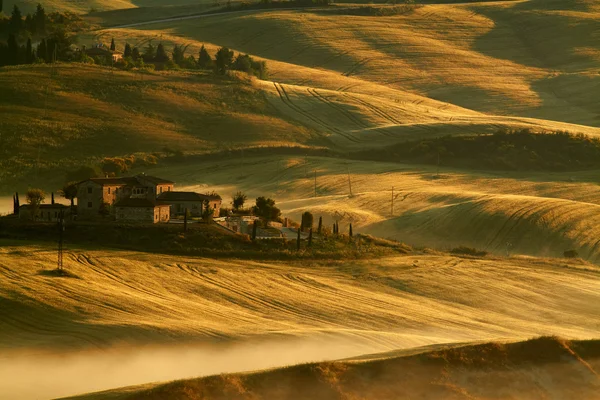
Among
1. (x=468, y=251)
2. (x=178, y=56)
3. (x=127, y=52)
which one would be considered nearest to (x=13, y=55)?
(x=127, y=52)

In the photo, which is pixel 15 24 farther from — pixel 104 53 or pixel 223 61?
pixel 223 61

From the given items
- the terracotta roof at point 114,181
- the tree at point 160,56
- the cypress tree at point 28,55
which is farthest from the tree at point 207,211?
the tree at point 160,56

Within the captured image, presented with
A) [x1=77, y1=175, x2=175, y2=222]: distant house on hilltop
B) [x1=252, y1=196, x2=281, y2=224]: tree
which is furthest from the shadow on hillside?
[x1=77, y1=175, x2=175, y2=222]: distant house on hilltop

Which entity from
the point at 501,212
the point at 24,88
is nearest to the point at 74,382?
the point at 501,212

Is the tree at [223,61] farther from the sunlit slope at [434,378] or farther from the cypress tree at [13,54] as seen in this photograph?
the sunlit slope at [434,378]

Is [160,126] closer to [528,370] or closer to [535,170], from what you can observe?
[535,170]

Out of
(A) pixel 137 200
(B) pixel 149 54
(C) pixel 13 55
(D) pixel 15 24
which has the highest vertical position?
(D) pixel 15 24
